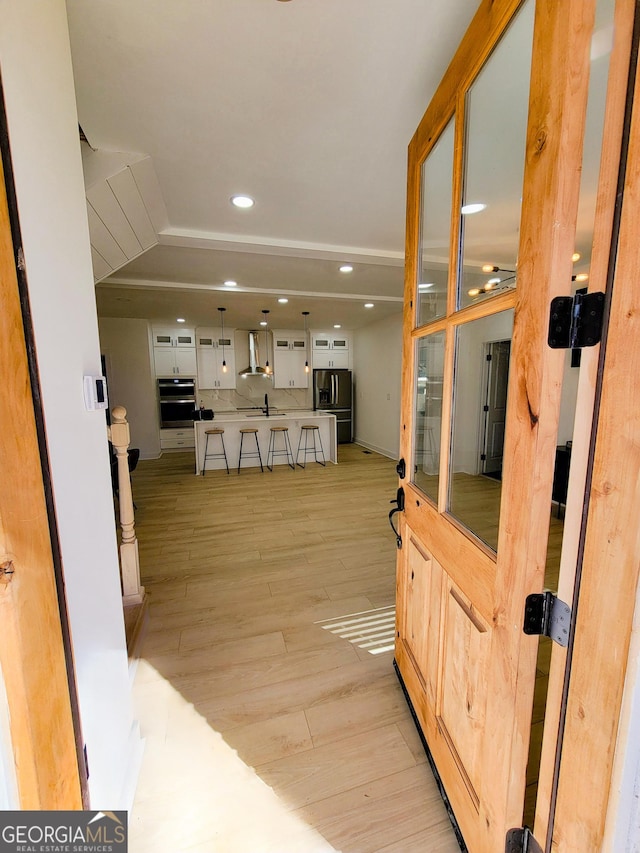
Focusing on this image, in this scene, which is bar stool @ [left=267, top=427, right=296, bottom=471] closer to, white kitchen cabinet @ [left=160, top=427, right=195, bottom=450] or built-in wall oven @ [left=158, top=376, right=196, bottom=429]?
built-in wall oven @ [left=158, top=376, right=196, bottom=429]

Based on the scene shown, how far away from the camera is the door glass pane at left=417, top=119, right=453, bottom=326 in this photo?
125 cm

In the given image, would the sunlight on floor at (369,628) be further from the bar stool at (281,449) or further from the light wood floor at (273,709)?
the bar stool at (281,449)

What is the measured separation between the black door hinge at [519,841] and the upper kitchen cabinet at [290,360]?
24.7 feet

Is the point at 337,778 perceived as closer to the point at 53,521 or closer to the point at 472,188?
the point at 53,521

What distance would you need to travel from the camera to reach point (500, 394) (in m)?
1.05

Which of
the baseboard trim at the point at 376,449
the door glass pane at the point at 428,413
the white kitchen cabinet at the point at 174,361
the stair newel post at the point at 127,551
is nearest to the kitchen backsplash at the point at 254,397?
the white kitchen cabinet at the point at 174,361

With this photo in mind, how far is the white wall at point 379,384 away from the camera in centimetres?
668

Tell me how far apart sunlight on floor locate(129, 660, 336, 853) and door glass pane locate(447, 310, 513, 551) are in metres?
1.24

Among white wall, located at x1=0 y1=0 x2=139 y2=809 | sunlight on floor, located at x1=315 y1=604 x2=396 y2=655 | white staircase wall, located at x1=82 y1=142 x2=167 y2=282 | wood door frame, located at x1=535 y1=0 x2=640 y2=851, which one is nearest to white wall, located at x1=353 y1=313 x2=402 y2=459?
sunlight on floor, located at x1=315 y1=604 x2=396 y2=655

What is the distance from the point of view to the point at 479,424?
1.44 metres

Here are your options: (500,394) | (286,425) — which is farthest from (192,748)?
(286,425)

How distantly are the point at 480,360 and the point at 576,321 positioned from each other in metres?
0.64

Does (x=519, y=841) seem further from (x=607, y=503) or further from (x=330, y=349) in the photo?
(x=330, y=349)

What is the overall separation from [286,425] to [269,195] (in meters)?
4.39
